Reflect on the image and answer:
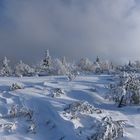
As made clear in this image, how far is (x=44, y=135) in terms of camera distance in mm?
16969

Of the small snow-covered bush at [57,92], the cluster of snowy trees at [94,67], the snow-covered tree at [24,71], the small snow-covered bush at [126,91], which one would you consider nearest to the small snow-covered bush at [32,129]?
the small snow-covered bush at [57,92]

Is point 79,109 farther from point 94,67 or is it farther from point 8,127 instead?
point 94,67

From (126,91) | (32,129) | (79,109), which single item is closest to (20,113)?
(32,129)

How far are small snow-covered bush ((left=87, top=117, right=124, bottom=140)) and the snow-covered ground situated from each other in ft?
0.99

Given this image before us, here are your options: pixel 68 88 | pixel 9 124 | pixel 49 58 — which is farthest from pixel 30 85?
pixel 49 58

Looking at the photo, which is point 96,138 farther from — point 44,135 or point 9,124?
point 9,124

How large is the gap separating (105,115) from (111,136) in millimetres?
2243

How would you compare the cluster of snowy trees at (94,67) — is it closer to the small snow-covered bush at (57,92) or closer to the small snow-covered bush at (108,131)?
the small snow-covered bush at (57,92)

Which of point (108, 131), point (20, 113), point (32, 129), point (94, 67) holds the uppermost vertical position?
point (94, 67)

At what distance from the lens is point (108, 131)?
616 inches

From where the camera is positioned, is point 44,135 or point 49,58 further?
point 49,58

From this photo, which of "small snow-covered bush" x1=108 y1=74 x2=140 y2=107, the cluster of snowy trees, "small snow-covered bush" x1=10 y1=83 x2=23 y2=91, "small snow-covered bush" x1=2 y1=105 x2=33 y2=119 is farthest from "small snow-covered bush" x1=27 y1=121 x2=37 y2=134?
the cluster of snowy trees

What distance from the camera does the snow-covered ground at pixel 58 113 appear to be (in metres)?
16.7

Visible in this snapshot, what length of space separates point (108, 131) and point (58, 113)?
3.24m
